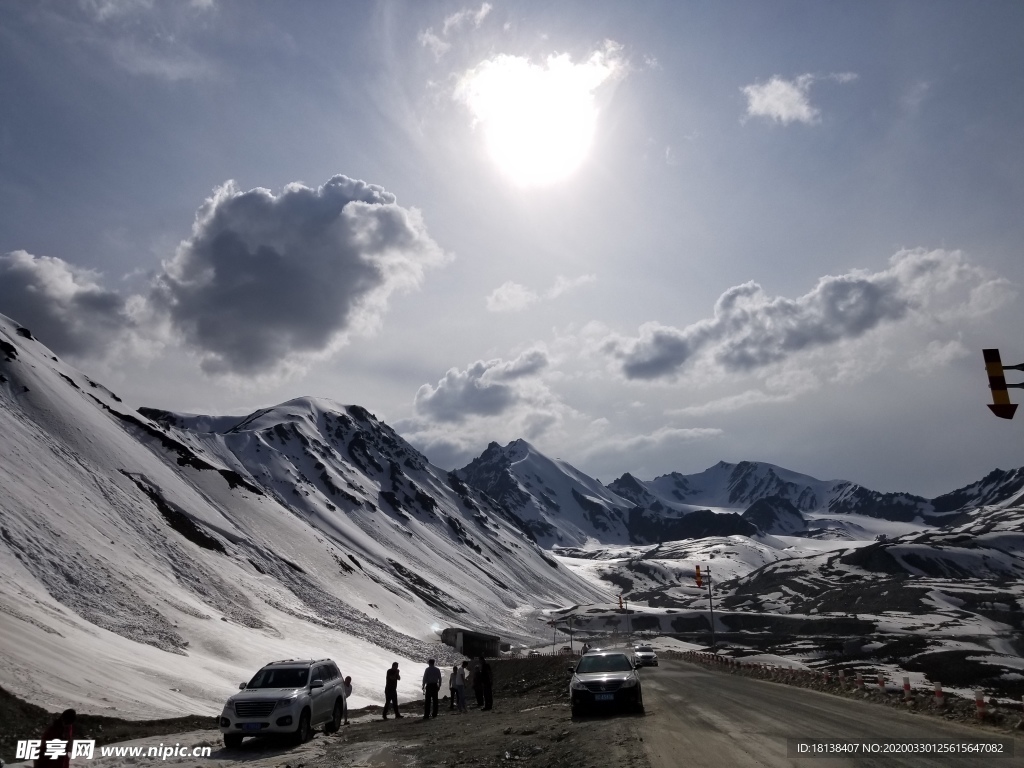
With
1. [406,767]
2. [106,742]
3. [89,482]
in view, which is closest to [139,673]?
[106,742]

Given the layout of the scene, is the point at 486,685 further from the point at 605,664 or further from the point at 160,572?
the point at 160,572

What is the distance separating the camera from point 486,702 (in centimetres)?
2734

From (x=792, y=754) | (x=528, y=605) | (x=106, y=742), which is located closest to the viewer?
(x=792, y=754)

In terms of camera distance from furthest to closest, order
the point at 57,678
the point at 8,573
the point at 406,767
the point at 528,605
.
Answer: the point at 528,605, the point at 8,573, the point at 57,678, the point at 406,767

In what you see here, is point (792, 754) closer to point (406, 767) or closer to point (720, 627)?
point (406, 767)

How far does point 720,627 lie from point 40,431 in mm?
124940

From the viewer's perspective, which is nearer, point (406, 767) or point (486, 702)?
point (406, 767)

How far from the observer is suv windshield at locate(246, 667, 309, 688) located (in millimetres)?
19859

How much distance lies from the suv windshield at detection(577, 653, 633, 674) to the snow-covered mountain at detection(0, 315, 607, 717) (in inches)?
562

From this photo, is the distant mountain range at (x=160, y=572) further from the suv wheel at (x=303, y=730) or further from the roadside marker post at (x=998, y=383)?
the roadside marker post at (x=998, y=383)

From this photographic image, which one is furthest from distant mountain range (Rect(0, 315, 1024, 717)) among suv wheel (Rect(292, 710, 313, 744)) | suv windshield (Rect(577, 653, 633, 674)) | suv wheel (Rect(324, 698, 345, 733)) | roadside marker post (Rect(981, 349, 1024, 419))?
roadside marker post (Rect(981, 349, 1024, 419))

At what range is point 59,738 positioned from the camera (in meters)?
11.7

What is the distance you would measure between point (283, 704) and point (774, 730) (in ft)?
42.2

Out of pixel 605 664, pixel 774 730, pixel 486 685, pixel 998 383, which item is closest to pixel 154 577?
pixel 486 685
